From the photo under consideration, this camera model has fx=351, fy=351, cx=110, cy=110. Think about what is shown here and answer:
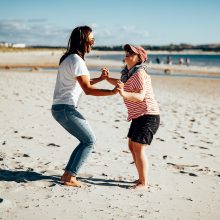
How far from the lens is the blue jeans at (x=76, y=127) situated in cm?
429

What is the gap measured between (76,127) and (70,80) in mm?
579

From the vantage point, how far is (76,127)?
4.31 metres

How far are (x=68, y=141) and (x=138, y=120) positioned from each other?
2733 millimetres

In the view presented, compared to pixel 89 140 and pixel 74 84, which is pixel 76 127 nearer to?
pixel 89 140

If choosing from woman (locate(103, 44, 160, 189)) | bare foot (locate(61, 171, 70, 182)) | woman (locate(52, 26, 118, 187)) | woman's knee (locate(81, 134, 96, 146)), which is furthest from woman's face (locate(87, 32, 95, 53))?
bare foot (locate(61, 171, 70, 182))

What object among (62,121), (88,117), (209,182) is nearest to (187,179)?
(209,182)

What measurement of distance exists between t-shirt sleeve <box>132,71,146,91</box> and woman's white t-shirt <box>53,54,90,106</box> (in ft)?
1.95

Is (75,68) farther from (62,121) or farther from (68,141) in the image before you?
(68,141)

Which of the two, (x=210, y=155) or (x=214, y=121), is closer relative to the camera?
(x=210, y=155)

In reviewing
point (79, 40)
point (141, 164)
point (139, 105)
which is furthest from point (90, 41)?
point (141, 164)

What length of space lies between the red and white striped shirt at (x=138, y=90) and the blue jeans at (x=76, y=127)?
24.6 inches

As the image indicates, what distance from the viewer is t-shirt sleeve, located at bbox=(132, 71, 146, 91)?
4.32 m

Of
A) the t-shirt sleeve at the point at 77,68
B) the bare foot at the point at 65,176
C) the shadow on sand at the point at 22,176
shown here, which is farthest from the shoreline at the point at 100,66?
the t-shirt sleeve at the point at 77,68

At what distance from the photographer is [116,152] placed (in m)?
6.29
